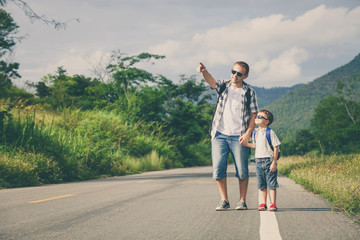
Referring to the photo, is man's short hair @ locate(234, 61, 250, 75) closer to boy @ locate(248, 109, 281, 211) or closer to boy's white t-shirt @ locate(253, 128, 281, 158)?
boy @ locate(248, 109, 281, 211)

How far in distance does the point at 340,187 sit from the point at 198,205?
2.56 m

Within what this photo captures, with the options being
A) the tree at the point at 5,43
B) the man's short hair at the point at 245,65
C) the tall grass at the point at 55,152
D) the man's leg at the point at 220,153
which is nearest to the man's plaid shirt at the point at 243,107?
the man's leg at the point at 220,153

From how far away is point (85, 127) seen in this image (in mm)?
19859

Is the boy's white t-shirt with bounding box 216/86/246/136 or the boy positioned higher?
the boy's white t-shirt with bounding box 216/86/246/136

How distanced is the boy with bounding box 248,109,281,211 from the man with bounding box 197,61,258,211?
0.48ft

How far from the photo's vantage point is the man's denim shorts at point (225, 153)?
5.88 meters

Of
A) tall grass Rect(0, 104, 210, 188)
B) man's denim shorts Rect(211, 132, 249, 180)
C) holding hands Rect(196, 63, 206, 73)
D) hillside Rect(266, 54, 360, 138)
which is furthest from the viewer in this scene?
hillside Rect(266, 54, 360, 138)

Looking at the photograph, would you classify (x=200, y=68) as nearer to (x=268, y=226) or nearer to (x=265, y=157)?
(x=265, y=157)

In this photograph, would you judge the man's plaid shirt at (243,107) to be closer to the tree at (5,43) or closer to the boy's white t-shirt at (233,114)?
the boy's white t-shirt at (233,114)

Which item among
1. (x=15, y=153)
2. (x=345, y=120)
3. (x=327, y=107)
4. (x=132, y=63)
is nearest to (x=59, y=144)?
(x=15, y=153)

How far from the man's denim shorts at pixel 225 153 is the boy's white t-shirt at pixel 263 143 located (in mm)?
174

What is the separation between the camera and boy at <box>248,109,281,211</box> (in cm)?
583

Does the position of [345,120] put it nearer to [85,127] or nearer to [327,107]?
[327,107]

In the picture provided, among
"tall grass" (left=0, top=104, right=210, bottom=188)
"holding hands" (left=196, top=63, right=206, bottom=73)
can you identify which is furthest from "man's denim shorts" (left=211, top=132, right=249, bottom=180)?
"tall grass" (left=0, top=104, right=210, bottom=188)
